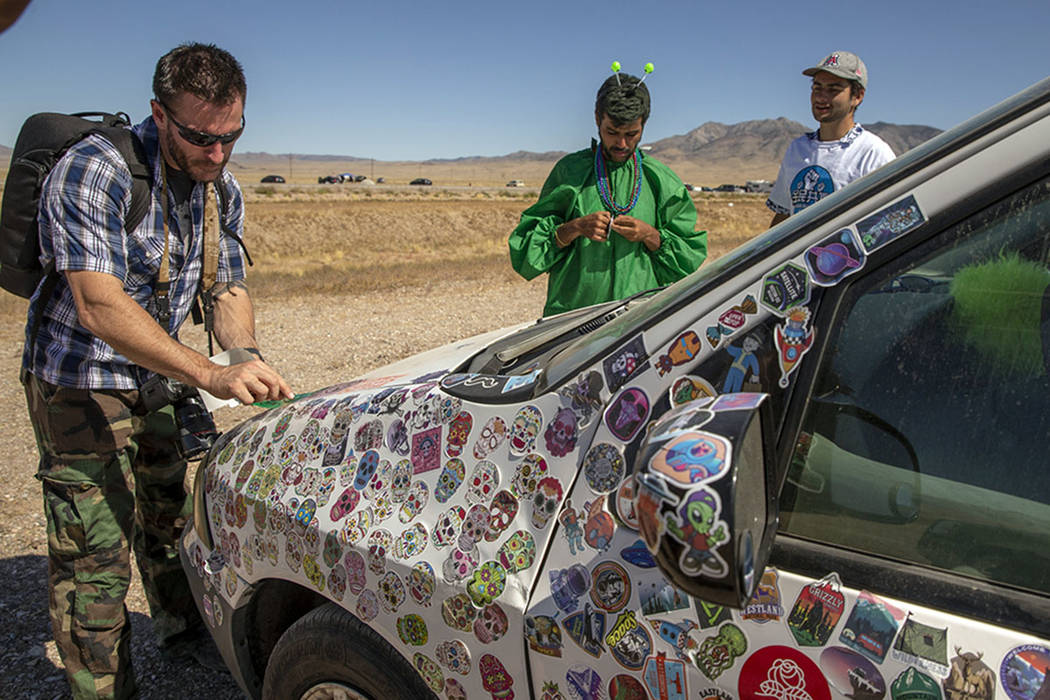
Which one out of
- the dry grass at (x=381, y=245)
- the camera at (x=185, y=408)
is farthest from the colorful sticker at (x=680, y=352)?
the dry grass at (x=381, y=245)

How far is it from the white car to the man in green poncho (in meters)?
1.89

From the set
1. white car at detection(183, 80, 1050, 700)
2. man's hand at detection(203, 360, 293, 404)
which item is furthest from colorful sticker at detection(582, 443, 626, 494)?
man's hand at detection(203, 360, 293, 404)

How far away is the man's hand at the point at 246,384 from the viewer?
2418 millimetres

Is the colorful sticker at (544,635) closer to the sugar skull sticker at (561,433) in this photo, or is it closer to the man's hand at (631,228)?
the sugar skull sticker at (561,433)

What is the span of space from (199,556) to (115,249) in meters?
1.01

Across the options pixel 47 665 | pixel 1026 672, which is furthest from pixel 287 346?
pixel 1026 672

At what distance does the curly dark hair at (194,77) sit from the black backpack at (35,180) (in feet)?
0.73

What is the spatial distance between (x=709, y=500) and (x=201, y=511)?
71.2 inches

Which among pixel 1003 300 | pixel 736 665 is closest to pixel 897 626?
pixel 736 665

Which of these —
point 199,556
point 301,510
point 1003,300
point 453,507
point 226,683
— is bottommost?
point 226,683

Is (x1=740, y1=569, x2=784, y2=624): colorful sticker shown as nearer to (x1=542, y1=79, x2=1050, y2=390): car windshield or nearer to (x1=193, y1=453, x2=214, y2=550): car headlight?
(x1=542, y1=79, x2=1050, y2=390): car windshield

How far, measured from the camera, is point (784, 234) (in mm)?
1418

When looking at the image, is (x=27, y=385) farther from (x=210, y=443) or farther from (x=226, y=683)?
(x=226, y=683)

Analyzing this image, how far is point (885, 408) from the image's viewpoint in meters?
1.28
